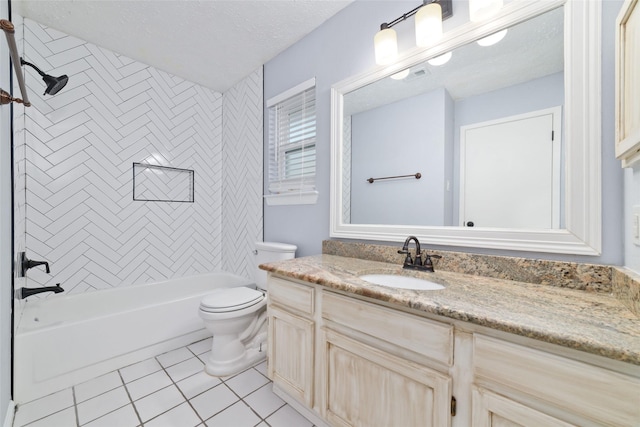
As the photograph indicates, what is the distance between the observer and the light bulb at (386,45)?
142 centimetres

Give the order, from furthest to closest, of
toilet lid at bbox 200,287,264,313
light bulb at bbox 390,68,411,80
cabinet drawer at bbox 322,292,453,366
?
toilet lid at bbox 200,287,264,313 → light bulb at bbox 390,68,411,80 → cabinet drawer at bbox 322,292,453,366

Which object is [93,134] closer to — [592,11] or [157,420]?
[157,420]

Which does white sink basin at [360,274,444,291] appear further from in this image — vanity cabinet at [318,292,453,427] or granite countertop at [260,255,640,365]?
vanity cabinet at [318,292,453,427]

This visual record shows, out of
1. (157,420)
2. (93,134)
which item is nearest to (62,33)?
(93,134)

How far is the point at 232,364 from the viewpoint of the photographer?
173 cm

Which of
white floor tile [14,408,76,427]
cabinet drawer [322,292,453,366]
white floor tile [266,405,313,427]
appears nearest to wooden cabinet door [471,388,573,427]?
cabinet drawer [322,292,453,366]

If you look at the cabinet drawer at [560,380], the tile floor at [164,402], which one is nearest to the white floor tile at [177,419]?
the tile floor at [164,402]

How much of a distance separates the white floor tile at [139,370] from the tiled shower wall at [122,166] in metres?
0.90

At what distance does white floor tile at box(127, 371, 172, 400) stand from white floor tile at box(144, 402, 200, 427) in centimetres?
26

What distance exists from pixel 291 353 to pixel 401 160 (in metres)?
1.25

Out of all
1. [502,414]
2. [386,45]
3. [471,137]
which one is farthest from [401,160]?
[502,414]

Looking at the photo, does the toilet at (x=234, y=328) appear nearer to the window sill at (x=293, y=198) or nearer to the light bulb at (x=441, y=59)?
the window sill at (x=293, y=198)

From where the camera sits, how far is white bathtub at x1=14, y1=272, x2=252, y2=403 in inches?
58.1

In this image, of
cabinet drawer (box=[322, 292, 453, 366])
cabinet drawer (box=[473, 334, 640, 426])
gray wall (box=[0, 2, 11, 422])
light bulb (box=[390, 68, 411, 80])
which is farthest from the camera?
light bulb (box=[390, 68, 411, 80])
